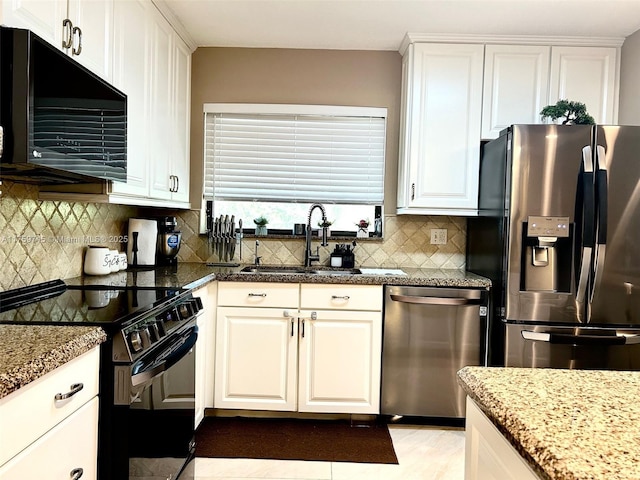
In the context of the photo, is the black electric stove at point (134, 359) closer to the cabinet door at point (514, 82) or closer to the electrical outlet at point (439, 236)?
the electrical outlet at point (439, 236)

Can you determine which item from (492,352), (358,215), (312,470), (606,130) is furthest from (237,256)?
(606,130)

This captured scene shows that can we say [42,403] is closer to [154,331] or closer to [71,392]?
[71,392]

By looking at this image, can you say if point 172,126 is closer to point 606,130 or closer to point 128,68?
point 128,68

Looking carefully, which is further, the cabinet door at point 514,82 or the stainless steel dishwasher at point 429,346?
the cabinet door at point 514,82

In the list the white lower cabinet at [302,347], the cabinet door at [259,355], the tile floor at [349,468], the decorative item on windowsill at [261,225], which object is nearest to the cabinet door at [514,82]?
the white lower cabinet at [302,347]

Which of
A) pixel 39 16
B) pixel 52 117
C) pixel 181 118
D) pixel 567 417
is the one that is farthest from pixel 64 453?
pixel 181 118

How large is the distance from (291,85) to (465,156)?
1.32 m

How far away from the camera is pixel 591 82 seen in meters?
2.79

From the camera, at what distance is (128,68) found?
2.12 metres

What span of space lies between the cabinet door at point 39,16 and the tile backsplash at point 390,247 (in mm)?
1743

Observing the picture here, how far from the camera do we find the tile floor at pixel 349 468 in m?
2.13

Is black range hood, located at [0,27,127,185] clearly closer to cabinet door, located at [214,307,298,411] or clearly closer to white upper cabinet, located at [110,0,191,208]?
white upper cabinet, located at [110,0,191,208]

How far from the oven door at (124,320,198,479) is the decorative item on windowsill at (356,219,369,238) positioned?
1.48m

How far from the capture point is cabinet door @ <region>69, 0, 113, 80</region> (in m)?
1.68
